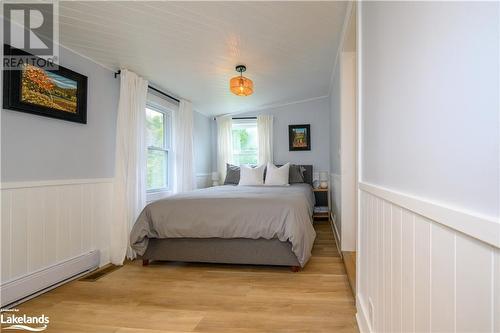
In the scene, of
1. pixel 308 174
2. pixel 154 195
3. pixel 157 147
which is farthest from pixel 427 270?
pixel 308 174

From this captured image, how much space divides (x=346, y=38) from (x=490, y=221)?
2.36m

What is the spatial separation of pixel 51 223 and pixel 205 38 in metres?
2.08

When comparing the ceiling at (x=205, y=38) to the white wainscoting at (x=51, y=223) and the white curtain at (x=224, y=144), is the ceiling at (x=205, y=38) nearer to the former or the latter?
the white wainscoting at (x=51, y=223)

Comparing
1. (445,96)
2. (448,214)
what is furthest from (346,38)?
(448,214)

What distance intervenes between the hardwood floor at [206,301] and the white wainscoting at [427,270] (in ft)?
1.92

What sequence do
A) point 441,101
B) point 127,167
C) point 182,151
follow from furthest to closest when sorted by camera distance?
1. point 182,151
2. point 127,167
3. point 441,101

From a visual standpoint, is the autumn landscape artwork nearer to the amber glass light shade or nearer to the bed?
the bed

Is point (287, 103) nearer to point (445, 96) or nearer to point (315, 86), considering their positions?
point (315, 86)

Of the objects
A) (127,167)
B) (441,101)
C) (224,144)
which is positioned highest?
(224,144)

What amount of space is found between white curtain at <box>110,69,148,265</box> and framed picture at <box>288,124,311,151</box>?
2.97 m

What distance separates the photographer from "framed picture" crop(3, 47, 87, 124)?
203 centimetres

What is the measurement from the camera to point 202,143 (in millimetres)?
5359

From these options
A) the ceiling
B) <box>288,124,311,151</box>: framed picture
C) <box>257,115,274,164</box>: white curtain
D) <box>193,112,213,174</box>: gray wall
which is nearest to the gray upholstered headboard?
<box>288,124,311,151</box>: framed picture

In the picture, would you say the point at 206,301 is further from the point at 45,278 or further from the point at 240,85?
the point at 240,85
